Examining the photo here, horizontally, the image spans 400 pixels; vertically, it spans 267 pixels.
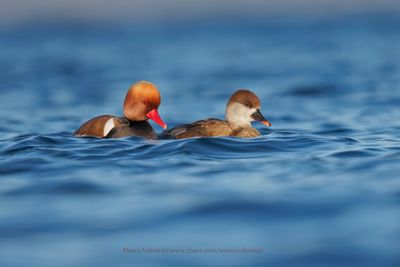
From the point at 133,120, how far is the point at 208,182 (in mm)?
3035

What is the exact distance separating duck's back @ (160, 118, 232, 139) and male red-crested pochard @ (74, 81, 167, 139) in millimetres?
337

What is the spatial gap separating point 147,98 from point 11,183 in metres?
2.94

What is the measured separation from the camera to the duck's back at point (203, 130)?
1045cm

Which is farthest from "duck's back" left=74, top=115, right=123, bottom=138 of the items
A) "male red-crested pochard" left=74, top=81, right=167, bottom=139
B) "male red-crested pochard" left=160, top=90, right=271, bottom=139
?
"male red-crested pochard" left=160, top=90, right=271, bottom=139

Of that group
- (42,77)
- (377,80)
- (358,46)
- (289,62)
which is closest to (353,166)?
(377,80)

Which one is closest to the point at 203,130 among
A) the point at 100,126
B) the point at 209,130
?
the point at 209,130

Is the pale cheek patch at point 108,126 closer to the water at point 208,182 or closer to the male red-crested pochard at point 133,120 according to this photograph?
the male red-crested pochard at point 133,120

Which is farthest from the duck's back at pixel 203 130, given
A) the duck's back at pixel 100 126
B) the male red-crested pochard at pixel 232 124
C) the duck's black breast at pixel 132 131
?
the duck's back at pixel 100 126

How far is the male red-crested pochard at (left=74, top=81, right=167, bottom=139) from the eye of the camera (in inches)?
422

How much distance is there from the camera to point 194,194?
7707 mm

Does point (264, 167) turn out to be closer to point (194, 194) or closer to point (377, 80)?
point (194, 194)

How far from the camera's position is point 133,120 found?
11023 mm

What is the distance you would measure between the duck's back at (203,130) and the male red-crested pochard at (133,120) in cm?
34

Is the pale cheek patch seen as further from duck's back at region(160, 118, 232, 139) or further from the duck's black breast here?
duck's back at region(160, 118, 232, 139)
